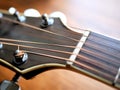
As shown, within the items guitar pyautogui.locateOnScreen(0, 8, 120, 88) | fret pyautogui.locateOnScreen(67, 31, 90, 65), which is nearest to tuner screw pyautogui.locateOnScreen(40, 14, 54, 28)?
guitar pyautogui.locateOnScreen(0, 8, 120, 88)

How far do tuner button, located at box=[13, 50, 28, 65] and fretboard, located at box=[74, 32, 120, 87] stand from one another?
136 millimetres

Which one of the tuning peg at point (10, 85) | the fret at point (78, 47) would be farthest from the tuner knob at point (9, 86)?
the fret at point (78, 47)

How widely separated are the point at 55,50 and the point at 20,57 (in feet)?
0.30

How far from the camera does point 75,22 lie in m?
0.90

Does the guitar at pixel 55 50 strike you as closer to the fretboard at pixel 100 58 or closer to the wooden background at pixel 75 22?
the fretboard at pixel 100 58

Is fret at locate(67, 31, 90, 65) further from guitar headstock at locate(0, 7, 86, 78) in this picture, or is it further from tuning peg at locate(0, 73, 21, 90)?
tuning peg at locate(0, 73, 21, 90)

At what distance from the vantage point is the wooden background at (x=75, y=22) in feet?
2.54

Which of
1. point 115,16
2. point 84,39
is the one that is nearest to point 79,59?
point 84,39

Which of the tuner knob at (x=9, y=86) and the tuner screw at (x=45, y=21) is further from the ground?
the tuner screw at (x=45, y=21)

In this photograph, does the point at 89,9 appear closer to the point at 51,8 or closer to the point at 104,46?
the point at 51,8

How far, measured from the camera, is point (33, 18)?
0.79 metres

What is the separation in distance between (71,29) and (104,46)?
0.11 m

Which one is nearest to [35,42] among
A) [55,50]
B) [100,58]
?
[55,50]

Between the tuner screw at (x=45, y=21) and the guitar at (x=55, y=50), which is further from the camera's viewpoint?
the tuner screw at (x=45, y=21)
